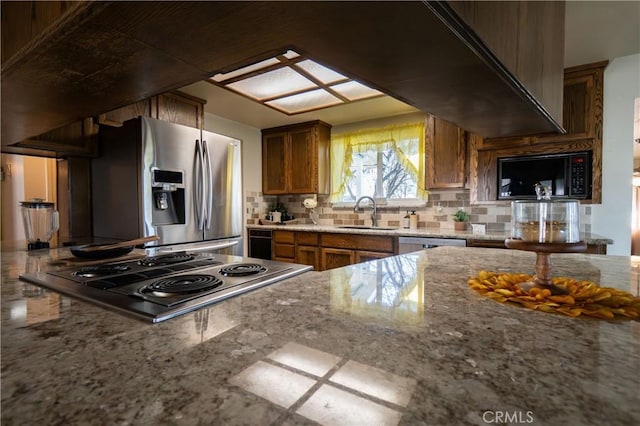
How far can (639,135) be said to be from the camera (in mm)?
4375

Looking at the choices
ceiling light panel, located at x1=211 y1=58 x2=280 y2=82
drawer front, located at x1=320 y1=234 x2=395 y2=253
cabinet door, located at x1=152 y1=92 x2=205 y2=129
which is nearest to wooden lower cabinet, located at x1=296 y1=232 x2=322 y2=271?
drawer front, located at x1=320 y1=234 x2=395 y2=253

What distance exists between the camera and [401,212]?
353cm

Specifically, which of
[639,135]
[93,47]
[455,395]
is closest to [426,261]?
[455,395]

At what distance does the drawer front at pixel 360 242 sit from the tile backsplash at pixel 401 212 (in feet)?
2.39

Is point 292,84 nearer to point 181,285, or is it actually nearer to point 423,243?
point 423,243

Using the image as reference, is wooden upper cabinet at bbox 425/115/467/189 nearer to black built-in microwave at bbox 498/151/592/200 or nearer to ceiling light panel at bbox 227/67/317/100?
black built-in microwave at bbox 498/151/592/200

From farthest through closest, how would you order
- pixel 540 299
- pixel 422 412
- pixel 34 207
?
pixel 34 207, pixel 540 299, pixel 422 412

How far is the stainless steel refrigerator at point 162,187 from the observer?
212 cm

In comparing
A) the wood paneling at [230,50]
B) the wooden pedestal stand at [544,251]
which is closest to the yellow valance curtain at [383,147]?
the wood paneling at [230,50]

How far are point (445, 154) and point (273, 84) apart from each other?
173 centimetres

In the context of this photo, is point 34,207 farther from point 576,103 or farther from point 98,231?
point 576,103

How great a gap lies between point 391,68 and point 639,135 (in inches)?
224

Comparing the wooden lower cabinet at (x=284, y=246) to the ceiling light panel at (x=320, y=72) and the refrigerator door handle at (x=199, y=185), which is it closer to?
the refrigerator door handle at (x=199, y=185)

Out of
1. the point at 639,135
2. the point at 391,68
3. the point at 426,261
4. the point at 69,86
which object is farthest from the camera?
the point at 639,135
